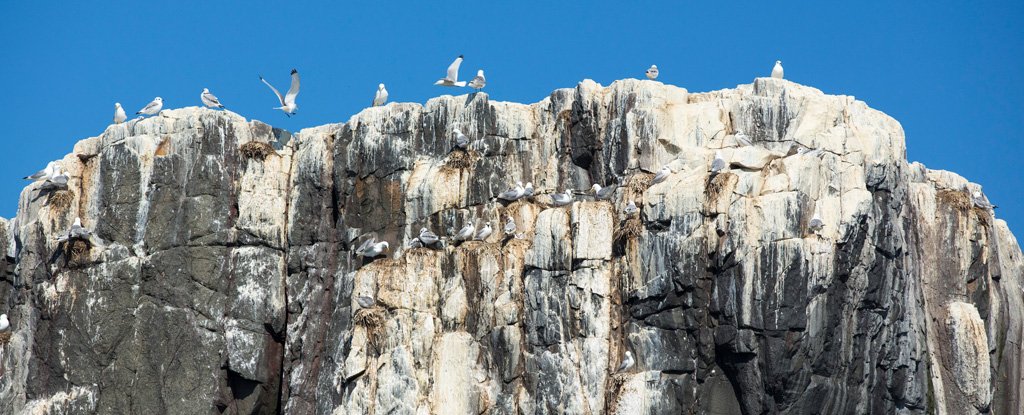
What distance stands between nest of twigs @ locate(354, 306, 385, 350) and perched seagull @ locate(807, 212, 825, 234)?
11294mm

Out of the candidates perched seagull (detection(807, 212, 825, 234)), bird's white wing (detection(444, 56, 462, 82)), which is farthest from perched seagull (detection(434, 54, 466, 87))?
perched seagull (detection(807, 212, 825, 234))

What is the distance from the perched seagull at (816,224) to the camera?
160 feet

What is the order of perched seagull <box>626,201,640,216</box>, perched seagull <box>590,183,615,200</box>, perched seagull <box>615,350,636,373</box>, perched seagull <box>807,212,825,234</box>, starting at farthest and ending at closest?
perched seagull <box>590,183,615,200</box> → perched seagull <box>626,201,640,216</box> → perched seagull <box>615,350,636,373</box> → perched seagull <box>807,212,825,234</box>

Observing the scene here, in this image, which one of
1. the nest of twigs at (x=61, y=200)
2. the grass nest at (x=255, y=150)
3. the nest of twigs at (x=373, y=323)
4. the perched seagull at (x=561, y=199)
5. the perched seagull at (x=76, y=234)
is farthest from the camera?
the grass nest at (x=255, y=150)

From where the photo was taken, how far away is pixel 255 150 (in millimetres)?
57500

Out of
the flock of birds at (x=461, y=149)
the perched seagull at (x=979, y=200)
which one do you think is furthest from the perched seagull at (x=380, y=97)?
the perched seagull at (x=979, y=200)

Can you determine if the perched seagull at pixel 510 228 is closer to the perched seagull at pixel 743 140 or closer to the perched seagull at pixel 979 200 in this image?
the perched seagull at pixel 743 140

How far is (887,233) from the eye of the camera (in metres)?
50.1

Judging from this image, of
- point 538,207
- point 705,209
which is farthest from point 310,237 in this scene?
point 705,209

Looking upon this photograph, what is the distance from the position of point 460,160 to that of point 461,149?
0.40m

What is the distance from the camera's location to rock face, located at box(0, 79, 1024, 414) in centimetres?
4966

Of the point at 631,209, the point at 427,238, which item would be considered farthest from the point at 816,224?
the point at 427,238

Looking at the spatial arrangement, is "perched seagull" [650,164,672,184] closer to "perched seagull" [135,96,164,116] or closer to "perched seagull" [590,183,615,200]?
"perched seagull" [590,183,615,200]

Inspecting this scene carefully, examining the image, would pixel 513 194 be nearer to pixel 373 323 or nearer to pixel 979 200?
pixel 373 323
